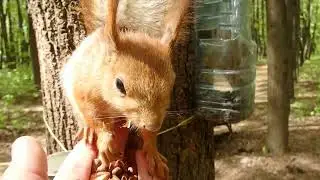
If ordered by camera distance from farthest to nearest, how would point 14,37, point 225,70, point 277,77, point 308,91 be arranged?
point 14,37
point 308,91
point 277,77
point 225,70

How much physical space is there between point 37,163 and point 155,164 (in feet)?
0.71

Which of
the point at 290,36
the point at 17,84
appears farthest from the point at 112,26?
the point at 17,84

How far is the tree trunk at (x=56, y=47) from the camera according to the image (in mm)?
1434

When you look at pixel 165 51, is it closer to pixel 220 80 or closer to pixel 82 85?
pixel 82 85

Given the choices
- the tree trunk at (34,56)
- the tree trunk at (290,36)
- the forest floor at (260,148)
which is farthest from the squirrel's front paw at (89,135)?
the tree trunk at (34,56)

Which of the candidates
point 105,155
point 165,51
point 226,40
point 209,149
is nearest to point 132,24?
point 165,51

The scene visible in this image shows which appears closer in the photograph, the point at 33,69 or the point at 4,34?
the point at 33,69

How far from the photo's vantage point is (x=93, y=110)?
38.1 inches

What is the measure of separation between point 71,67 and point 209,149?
866mm

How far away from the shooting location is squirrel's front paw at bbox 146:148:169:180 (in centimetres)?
104

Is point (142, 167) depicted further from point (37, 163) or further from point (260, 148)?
point (260, 148)

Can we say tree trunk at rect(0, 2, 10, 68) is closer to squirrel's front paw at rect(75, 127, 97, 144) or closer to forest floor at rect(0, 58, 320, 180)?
forest floor at rect(0, 58, 320, 180)

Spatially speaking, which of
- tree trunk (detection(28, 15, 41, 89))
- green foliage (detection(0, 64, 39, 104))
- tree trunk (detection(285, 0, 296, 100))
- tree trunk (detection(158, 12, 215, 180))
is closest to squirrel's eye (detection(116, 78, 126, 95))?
tree trunk (detection(158, 12, 215, 180))

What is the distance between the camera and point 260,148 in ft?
13.6
